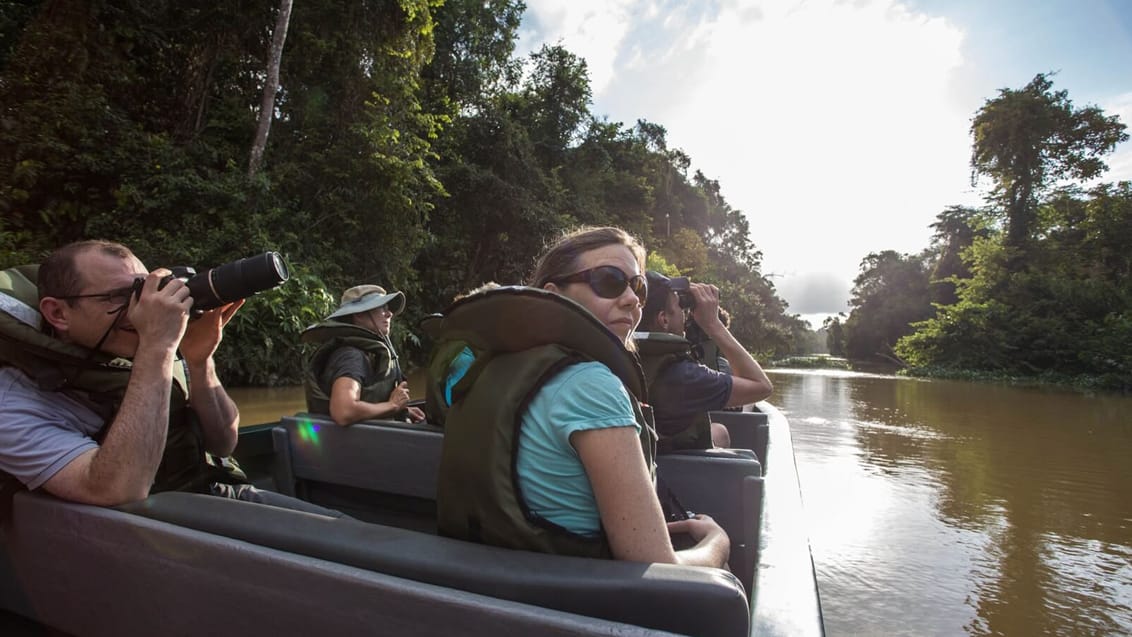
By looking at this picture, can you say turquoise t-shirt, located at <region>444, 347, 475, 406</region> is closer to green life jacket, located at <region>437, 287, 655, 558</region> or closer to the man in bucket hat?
the man in bucket hat

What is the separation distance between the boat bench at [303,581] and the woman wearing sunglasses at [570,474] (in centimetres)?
11

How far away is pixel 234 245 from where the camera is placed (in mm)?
9203

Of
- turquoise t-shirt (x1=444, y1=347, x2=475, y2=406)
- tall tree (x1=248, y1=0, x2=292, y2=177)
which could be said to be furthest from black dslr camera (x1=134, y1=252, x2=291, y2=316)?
tall tree (x1=248, y1=0, x2=292, y2=177)

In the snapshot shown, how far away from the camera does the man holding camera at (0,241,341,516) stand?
1157mm

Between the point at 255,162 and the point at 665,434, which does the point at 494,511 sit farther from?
the point at 255,162

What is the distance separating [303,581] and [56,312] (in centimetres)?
101

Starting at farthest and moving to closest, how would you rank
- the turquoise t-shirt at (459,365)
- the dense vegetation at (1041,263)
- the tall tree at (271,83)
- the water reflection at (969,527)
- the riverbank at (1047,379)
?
the dense vegetation at (1041,263) → the riverbank at (1047,379) → the tall tree at (271,83) → the water reflection at (969,527) → the turquoise t-shirt at (459,365)

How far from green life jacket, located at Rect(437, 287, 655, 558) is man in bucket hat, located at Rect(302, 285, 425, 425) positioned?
1392 millimetres

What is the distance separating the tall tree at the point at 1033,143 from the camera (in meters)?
21.8

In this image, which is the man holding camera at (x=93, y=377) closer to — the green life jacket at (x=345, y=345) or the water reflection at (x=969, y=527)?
the green life jacket at (x=345, y=345)

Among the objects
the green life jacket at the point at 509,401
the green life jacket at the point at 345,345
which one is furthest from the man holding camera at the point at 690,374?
the green life jacket at the point at 345,345

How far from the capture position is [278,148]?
11672mm

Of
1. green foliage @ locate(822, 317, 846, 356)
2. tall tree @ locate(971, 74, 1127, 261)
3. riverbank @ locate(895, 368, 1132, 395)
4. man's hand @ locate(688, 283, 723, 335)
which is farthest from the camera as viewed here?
green foliage @ locate(822, 317, 846, 356)

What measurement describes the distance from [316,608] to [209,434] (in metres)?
1.14
